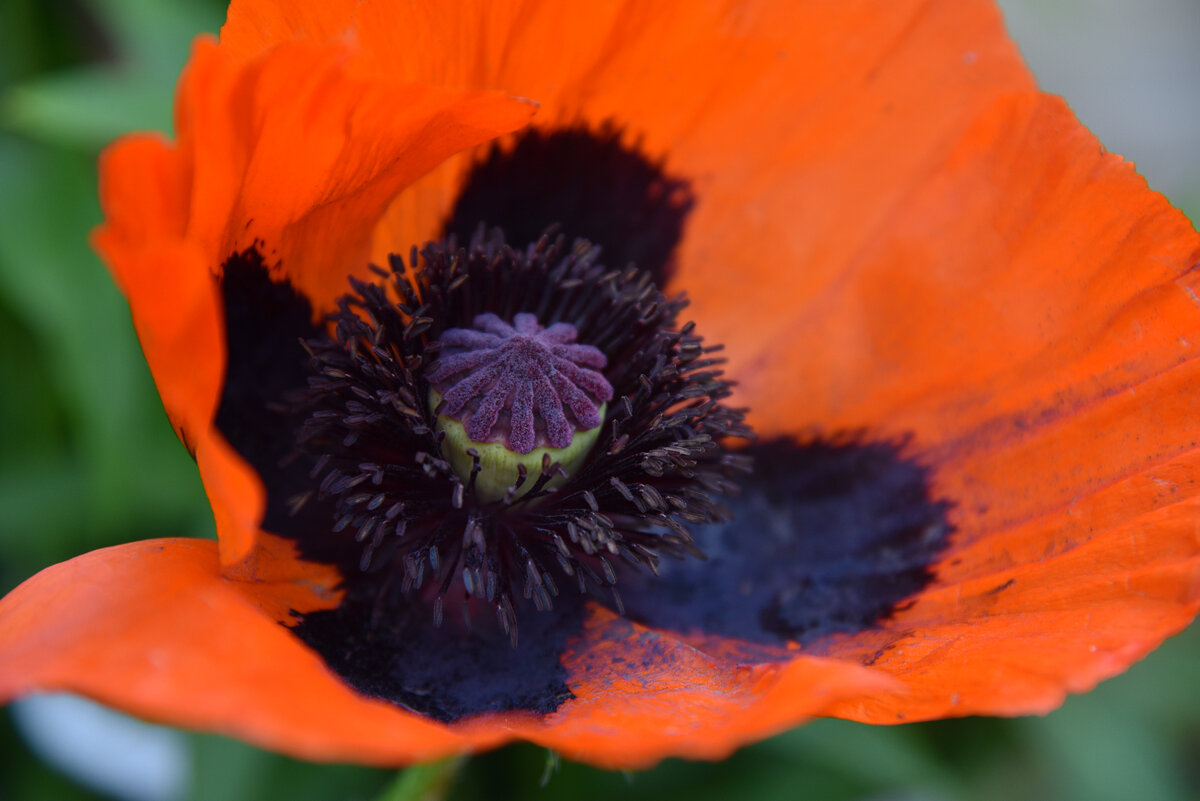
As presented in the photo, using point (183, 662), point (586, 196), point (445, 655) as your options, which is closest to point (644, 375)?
point (586, 196)

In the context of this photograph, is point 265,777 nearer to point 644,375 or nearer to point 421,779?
point 421,779

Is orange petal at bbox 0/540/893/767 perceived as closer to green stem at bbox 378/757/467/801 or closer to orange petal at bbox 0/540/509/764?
orange petal at bbox 0/540/509/764

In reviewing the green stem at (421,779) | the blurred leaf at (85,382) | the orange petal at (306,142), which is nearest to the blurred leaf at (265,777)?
the blurred leaf at (85,382)

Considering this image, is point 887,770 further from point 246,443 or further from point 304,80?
point 304,80

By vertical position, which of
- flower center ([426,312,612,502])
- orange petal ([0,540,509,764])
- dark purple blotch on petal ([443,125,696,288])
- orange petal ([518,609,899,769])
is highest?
dark purple blotch on petal ([443,125,696,288])

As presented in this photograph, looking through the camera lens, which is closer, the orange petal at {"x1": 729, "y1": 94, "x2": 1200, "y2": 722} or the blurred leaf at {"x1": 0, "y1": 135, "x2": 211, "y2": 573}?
the orange petal at {"x1": 729, "y1": 94, "x2": 1200, "y2": 722}

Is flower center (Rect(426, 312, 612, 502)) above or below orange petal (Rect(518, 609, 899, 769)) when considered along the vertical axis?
above

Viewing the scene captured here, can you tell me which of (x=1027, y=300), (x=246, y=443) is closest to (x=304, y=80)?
(x=246, y=443)

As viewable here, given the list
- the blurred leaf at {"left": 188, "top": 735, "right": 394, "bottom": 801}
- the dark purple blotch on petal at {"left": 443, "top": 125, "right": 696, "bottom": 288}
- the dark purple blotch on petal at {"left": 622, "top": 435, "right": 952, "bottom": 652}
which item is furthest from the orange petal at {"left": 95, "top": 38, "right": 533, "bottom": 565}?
the blurred leaf at {"left": 188, "top": 735, "right": 394, "bottom": 801}
